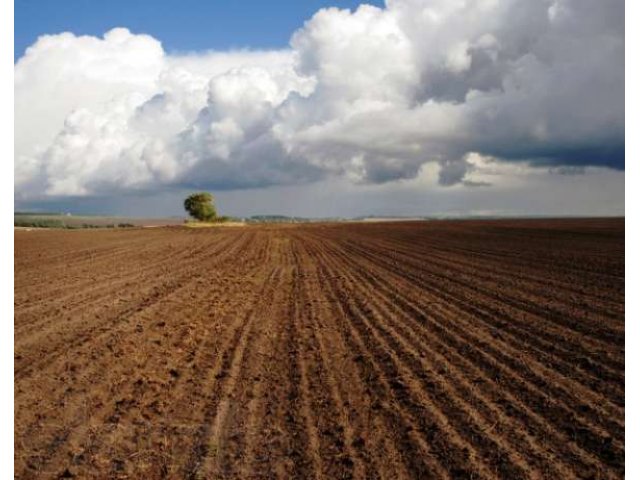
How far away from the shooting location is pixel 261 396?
691cm

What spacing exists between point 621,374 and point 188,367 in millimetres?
6488

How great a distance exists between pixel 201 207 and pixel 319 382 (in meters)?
89.4

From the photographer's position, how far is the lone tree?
308ft

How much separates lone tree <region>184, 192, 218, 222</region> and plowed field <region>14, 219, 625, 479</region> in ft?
261

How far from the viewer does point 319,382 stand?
24.4ft

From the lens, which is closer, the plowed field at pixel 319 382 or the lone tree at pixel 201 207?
the plowed field at pixel 319 382

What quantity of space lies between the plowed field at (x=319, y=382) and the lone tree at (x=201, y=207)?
3135 inches

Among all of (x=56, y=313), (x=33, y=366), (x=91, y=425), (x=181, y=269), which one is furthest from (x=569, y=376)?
(x=181, y=269)

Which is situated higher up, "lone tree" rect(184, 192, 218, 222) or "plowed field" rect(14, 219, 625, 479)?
"lone tree" rect(184, 192, 218, 222)

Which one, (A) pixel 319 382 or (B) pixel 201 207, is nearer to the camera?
(A) pixel 319 382

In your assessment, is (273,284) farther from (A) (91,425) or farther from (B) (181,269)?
(A) (91,425)

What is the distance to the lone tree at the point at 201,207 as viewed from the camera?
9381cm

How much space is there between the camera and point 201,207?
9394 centimetres

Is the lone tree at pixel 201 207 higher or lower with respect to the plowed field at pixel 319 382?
higher
